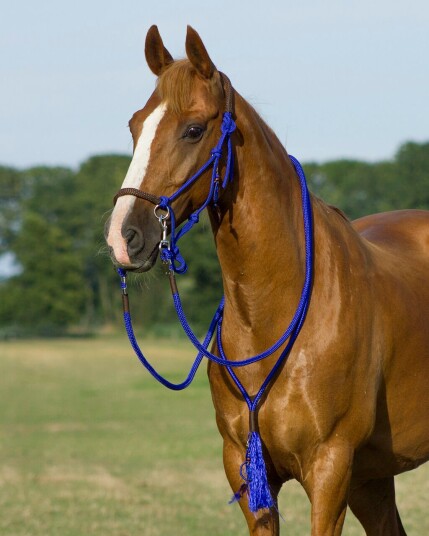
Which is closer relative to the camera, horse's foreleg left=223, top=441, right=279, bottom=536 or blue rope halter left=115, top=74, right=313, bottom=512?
blue rope halter left=115, top=74, right=313, bottom=512

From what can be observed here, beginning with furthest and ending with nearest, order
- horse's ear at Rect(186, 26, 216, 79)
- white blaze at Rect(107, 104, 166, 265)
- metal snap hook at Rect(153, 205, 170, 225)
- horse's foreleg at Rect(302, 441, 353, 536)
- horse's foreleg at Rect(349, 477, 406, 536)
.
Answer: horse's foreleg at Rect(349, 477, 406, 536) → horse's foreleg at Rect(302, 441, 353, 536) → horse's ear at Rect(186, 26, 216, 79) → metal snap hook at Rect(153, 205, 170, 225) → white blaze at Rect(107, 104, 166, 265)

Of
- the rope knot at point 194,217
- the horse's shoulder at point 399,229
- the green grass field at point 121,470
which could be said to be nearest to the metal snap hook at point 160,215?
the rope knot at point 194,217

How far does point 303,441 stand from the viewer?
16.2ft

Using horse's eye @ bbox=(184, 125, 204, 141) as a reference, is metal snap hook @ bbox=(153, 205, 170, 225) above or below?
below

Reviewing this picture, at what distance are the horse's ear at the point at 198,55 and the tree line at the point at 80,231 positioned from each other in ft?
157

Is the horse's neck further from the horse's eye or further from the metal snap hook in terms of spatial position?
the metal snap hook

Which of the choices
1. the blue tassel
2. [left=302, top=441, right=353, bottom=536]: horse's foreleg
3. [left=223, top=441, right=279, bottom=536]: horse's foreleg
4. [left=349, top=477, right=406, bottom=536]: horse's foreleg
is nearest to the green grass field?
[left=349, top=477, right=406, bottom=536]: horse's foreleg

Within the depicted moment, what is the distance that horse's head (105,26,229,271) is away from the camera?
4488mm

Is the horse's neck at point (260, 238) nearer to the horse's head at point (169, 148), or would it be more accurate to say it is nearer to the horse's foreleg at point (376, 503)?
the horse's head at point (169, 148)

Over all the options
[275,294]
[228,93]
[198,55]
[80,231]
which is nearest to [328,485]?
[275,294]

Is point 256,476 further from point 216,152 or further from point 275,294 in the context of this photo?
point 216,152

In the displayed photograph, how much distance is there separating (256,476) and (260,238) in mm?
1052

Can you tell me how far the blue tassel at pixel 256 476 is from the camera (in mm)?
4996

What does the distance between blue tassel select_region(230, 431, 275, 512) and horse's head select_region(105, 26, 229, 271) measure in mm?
1009
